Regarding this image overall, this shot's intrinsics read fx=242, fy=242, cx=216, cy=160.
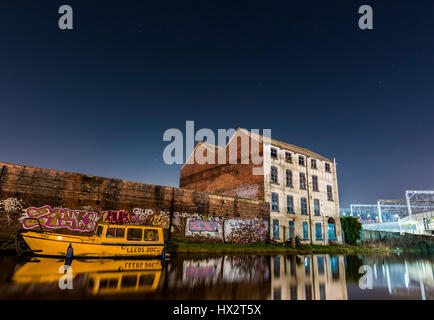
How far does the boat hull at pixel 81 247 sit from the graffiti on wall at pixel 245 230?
10.6 meters

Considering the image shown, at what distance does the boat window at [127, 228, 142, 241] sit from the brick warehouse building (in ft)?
52.4

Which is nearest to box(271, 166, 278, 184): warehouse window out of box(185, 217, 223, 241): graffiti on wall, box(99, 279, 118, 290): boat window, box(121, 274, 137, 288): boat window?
box(185, 217, 223, 241): graffiti on wall

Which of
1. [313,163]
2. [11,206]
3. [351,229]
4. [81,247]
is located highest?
[313,163]

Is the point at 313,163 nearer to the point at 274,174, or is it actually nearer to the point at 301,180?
the point at 301,180

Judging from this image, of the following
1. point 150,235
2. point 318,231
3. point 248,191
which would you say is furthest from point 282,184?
point 150,235

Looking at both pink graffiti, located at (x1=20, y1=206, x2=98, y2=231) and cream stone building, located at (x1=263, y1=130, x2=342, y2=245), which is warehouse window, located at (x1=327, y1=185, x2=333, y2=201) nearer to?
cream stone building, located at (x1=263, y1=130, x2=342, y2=245)

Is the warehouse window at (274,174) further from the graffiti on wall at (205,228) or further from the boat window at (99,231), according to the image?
the boat window at (99,231)

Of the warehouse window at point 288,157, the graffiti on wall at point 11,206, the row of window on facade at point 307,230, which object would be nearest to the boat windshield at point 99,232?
the graffiti on wall at point 11,206

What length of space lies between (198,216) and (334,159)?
23.3 m

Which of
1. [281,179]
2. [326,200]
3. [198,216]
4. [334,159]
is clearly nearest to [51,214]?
[198,216]

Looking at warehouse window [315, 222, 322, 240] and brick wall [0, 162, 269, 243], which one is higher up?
brick wall [0, 162, 269, 243]

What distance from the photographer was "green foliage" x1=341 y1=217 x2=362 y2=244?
3155 cm

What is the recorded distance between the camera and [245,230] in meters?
23.1

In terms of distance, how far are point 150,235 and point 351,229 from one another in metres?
28.6
